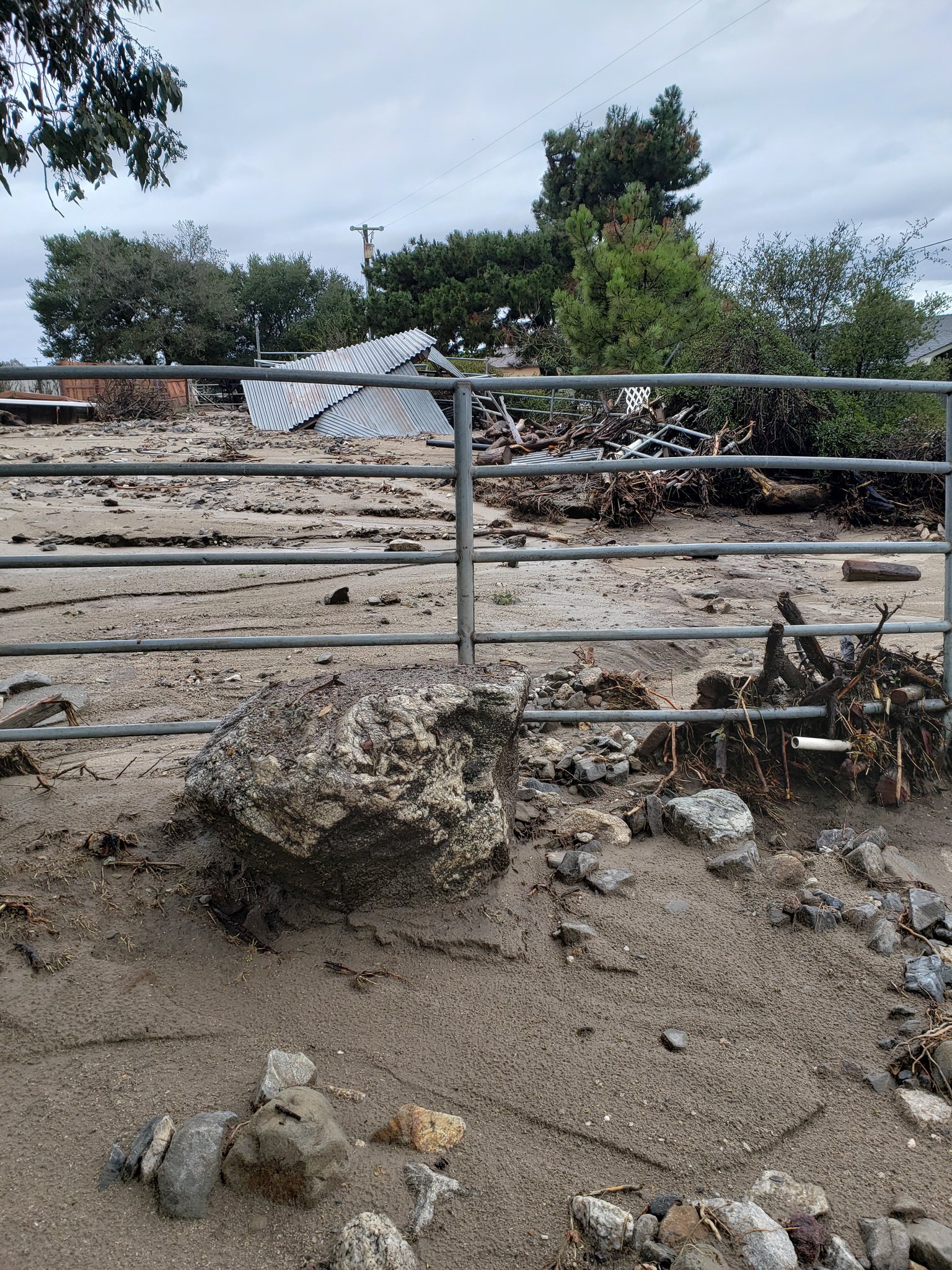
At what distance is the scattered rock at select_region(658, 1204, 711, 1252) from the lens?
1584 mm

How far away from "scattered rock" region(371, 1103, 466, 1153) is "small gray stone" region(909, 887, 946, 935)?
1446 mm

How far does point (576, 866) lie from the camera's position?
8.71 ft

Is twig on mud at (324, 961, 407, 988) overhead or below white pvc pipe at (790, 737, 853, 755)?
below

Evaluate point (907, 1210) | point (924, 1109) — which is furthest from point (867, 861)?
point (907, 1210)

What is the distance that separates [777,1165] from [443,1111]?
68cm

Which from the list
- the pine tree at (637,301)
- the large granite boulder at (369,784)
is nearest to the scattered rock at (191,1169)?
the large granite boulder at (369,784)

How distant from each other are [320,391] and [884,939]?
19.8 metres

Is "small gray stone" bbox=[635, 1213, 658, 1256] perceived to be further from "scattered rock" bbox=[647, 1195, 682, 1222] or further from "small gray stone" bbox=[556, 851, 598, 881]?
"small gray stone" bbox=[556, 851, 598, 881]

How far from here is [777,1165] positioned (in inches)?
69.4

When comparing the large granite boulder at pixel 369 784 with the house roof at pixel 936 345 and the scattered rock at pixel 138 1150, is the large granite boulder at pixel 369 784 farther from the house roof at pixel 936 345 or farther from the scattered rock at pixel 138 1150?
the house roof at pixel 936 345

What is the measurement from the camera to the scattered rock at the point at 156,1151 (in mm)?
1646

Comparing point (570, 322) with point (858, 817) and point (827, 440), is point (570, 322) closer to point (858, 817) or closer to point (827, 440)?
point (827, 440)

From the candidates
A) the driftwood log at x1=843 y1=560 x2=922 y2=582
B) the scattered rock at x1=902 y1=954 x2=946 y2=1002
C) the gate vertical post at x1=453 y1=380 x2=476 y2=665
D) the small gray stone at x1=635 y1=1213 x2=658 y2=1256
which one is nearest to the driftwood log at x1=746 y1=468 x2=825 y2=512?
the driftwood log at x1=843 y1=560 x2=922 y2=582

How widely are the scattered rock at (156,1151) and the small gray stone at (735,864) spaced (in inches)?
65.6
